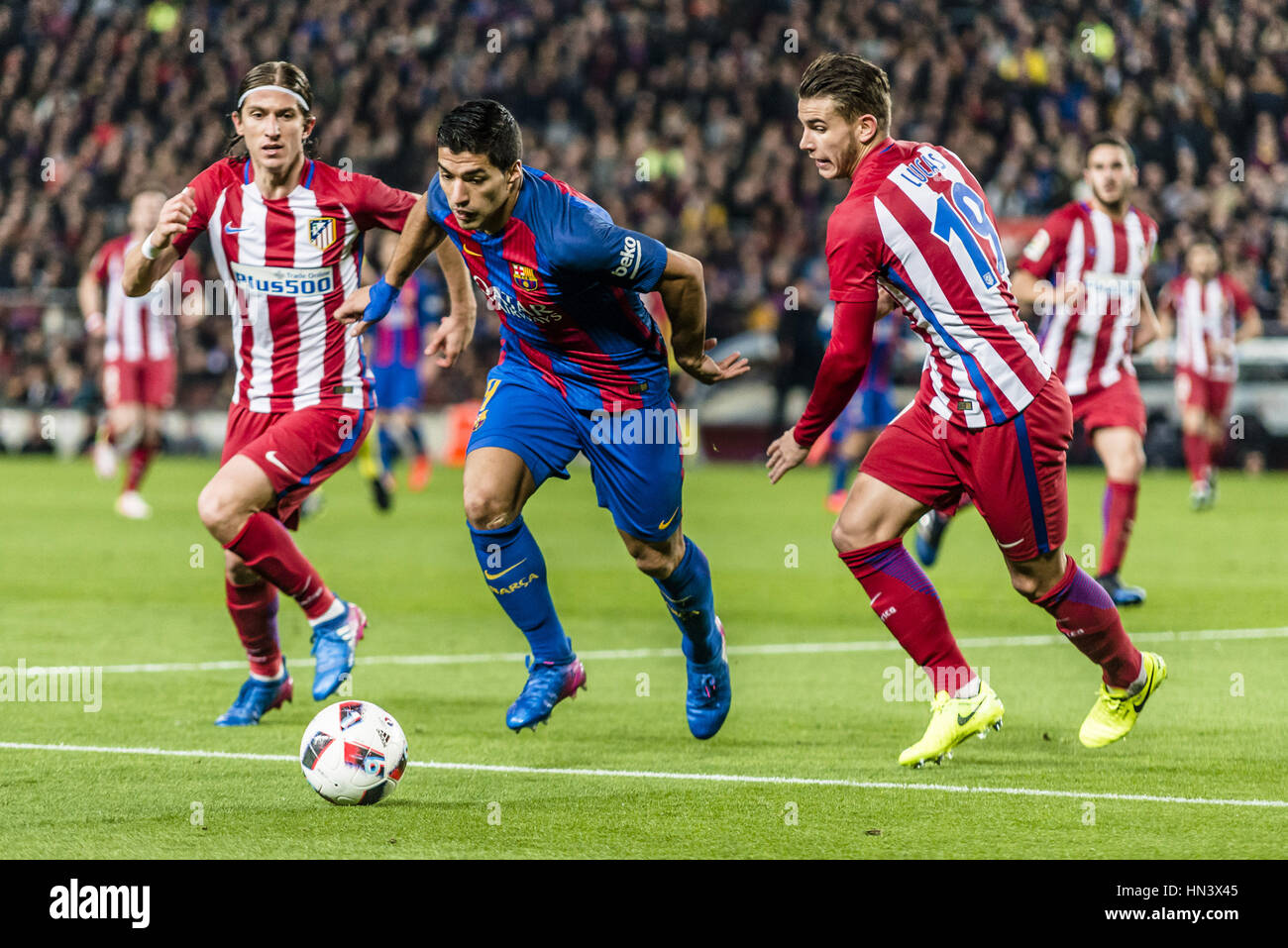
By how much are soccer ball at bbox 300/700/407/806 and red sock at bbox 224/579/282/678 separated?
51.0 inches

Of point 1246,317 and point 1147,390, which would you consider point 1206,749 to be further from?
point 1147,390

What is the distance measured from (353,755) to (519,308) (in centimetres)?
172

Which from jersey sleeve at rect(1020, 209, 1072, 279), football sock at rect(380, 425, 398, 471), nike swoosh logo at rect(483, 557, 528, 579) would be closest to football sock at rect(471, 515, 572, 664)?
nike swoosh logo at rect(483, 557, 528, 579)

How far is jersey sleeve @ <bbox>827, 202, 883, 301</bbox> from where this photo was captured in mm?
5332

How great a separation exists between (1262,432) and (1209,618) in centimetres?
1379

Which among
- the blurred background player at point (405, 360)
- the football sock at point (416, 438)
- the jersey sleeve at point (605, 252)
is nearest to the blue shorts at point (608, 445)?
the jersey sleeve at point (605, 252)

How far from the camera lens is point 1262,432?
72.9 feet

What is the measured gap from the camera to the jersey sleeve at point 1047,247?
30.4ft

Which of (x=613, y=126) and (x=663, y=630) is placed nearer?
(x=663, y=630)

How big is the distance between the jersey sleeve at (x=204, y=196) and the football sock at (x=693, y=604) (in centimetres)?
214

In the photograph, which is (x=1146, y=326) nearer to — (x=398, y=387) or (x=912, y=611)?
(x=912, y=611)

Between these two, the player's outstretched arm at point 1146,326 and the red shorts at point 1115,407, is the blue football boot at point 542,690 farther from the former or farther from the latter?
the red shorts at point 1115,407

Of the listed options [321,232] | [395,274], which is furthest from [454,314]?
[321,232]

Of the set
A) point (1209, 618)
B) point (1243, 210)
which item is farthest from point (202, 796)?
point (1243, 210)
